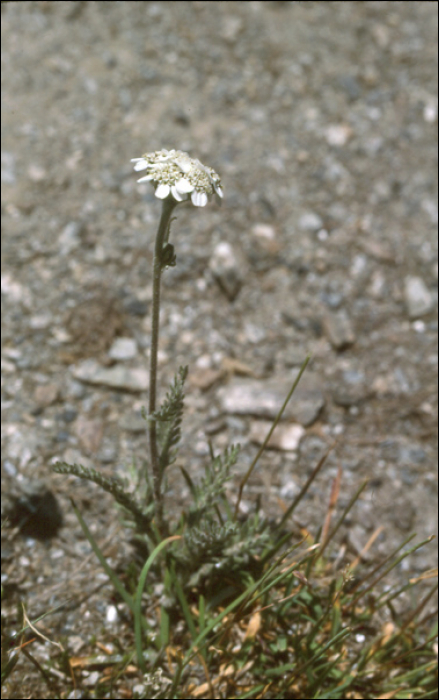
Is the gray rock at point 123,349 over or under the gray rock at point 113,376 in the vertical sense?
over

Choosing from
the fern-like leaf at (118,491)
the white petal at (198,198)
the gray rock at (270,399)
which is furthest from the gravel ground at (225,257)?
the white petal at (198,198)

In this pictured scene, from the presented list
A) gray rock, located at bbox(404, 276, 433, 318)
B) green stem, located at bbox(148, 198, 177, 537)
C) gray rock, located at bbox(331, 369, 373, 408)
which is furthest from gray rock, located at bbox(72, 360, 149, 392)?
gray rock, located at bbox(404, 276, 433, 318)

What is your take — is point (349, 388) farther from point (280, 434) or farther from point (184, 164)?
point (184, 164)

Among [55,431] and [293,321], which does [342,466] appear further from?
[55,431]

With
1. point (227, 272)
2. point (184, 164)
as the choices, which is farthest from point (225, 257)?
point (184, 164)

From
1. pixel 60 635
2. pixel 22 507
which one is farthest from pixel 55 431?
pixel 60 635

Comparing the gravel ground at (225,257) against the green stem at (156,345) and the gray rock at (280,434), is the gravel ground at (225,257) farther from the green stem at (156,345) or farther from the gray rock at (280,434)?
the green stem at (156,345)

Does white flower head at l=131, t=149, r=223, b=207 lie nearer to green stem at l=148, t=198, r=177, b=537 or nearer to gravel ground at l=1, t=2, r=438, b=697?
green stem at l=148, t=198, r=177, b=537
